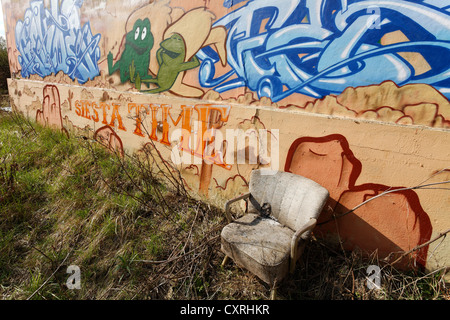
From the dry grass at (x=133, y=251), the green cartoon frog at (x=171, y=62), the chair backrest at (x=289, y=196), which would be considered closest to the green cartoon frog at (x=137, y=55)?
the green cartoon frog at (x=171, y=62)

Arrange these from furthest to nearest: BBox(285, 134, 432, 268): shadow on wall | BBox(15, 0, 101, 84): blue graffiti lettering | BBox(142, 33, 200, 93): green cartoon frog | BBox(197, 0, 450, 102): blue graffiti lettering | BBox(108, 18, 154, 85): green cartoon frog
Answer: BBox(15, 0, 101, 84): blue graffiti lettering < BBox(108, 18, 154, 85): green cartoon frog < BBox(142, 33, 200, 93): green cartoon frog < BBox(285, 134, 432, 268): shadow on wall < BBox(197, 0, 450, 102): blue graffiti lettering

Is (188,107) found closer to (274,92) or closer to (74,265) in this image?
(274,92)

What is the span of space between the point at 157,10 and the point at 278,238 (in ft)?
10.9

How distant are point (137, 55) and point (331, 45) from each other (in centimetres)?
285

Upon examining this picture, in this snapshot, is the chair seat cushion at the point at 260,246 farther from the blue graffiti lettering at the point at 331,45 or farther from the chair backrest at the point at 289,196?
the blue graffiti lettering at the point at 331,45

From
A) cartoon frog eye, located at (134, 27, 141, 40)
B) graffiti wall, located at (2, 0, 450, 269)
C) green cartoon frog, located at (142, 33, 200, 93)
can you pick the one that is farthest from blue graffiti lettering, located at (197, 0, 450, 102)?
cartoon frog eye, located at (134, 27, 141, 40)

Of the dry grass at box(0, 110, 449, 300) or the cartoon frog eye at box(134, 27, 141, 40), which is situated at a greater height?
the cartoon frog eye at box(134, 27, 141, 40)

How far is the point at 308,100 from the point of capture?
2.41m

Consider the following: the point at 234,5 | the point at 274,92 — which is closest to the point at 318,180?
the point at 274,92

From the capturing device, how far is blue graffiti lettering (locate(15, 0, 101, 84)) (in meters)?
4.66

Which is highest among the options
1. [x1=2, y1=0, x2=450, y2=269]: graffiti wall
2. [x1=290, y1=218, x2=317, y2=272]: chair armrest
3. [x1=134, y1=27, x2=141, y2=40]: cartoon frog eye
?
[x1=134, y1=27, x2=141, y2=40]: cartoon frog eye

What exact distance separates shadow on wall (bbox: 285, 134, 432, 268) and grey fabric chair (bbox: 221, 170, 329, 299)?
11.5 inches

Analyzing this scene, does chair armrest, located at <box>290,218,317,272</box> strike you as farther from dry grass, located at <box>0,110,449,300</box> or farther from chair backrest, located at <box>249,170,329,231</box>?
dry grass, located at <box>0,110,449,300</box>

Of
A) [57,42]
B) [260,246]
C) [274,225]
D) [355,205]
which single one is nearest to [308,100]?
[355,205]
